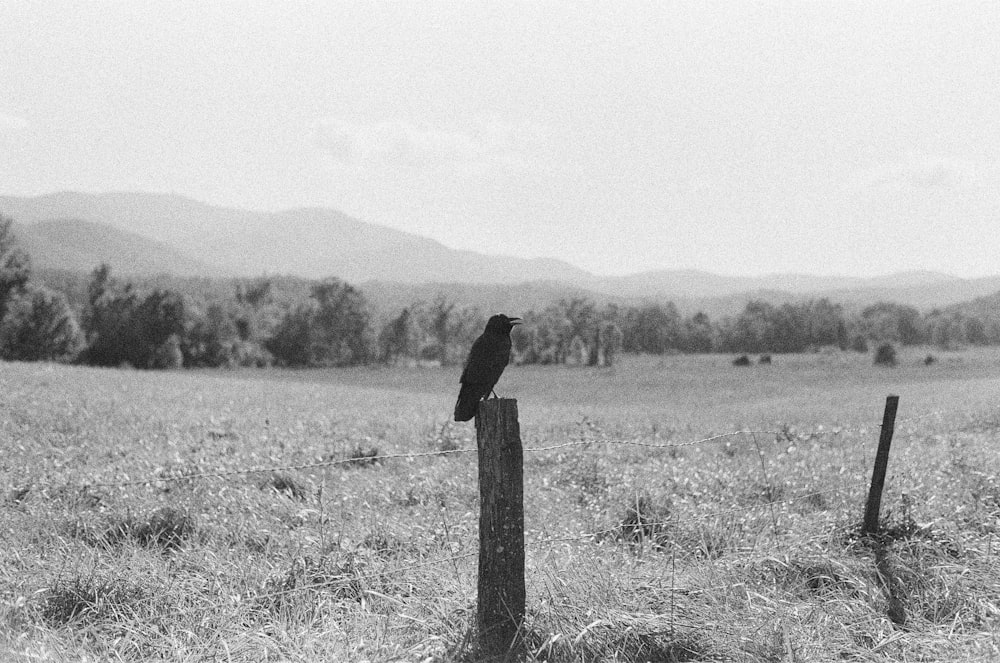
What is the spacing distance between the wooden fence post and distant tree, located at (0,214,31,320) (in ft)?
254

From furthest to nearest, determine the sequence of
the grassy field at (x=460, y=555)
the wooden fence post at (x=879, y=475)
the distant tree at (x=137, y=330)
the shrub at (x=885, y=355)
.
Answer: the distant tree at (x=137, y=330) → the shrub at (x=885, y=355) → the wooden fence post at (x=879, y=475) → the grassy field at (x=460, y=555)

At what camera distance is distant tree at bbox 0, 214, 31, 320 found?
6725 centimetres

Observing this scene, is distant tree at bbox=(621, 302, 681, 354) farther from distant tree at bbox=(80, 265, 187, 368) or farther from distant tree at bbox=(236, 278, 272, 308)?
distant tree at bbox=(80, 265, 187, 368)

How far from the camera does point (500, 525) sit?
4.98 metres

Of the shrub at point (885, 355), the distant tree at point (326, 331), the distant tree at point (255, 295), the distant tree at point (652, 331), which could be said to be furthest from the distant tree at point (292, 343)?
the shrub at point (885, 355)

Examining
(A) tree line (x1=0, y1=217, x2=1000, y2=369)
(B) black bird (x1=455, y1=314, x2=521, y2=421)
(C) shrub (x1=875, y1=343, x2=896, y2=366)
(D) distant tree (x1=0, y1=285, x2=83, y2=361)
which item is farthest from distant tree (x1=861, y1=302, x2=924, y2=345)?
(B) black bird (x1=455, y1=314, x2=521, y2=421)

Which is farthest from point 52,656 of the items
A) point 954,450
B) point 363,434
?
point 954,450

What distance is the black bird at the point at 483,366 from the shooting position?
207 inches

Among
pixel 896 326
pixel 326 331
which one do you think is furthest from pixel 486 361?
pixel 896 326

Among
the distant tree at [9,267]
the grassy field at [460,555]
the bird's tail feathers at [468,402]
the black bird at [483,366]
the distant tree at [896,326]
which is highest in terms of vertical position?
the distant tree at [9,267]

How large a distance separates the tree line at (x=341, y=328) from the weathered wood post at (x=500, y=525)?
76855 millimetres

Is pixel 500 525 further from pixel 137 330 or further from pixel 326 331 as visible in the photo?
pixel 326 331

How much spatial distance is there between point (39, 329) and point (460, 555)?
90462mm

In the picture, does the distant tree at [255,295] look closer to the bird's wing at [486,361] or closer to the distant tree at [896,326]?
the distant tree at [896,326]
